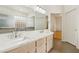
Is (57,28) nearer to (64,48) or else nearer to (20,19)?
(64,48)

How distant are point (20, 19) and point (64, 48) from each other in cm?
80

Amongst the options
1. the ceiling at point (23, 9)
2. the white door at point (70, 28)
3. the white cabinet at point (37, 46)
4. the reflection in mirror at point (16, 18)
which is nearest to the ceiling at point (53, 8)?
the ceiling at point (23, 9)

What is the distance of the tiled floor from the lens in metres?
1.58

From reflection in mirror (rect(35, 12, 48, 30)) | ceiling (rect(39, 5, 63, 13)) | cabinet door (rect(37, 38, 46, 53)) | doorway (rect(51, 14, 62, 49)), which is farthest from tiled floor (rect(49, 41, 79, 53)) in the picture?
ceiling (rect(39, 5, 63, 13))

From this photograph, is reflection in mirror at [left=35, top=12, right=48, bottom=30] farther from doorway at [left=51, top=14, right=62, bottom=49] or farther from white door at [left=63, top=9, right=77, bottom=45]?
white door at [left=63, top=9, right=77, bottom=45]

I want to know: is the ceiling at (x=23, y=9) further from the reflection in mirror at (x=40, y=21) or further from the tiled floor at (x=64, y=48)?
the tiled floor at (x=64, y=48)

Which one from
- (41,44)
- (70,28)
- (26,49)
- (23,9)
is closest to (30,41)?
(26,49)

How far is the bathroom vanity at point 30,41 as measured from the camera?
145 cm

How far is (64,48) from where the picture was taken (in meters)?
1.62

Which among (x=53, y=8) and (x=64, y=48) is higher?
(x=53, y=8)

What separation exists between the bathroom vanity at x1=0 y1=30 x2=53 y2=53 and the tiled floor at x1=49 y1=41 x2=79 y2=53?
0.31 ft

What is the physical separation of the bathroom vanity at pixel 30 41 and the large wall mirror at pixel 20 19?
86mm
